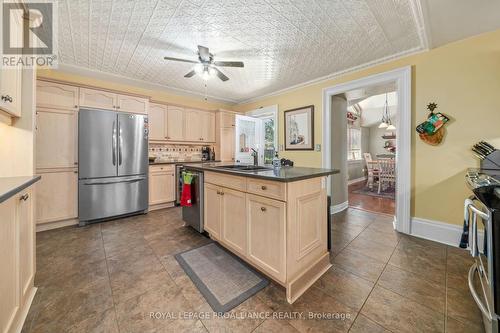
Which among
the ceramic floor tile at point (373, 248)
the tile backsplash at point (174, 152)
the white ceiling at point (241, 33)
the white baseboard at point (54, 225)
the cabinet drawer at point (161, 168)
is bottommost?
the ceramic floor tile at point (373, 248)

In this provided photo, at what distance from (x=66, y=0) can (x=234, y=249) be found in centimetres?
279

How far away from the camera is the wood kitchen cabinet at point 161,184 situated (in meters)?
3.75

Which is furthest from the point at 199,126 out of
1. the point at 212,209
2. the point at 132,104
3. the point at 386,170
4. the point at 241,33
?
the point at 386,170

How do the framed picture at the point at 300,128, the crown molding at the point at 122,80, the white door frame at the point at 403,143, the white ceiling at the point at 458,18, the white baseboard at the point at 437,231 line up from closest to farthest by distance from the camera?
the white ceiling at the point at 458,18
the white baseboard at the point at 437,231
the white door frame at the point at 403,143
the crown molding at the point at 122,80
the framed picture at the point at 300,128

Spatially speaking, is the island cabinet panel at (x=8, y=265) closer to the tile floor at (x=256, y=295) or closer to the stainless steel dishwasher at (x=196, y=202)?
the tile floor at (x=256, y=295)

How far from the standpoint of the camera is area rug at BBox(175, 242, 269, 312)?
4.90ft

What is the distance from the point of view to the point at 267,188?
156 centimetres

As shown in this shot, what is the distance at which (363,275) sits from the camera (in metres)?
1.76

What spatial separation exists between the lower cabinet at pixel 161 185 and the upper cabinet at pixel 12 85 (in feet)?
7.73

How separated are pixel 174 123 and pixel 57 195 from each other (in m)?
2.31

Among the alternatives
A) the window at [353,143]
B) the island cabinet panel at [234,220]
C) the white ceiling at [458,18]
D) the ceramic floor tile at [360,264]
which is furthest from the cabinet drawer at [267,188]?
the window at [353,143]

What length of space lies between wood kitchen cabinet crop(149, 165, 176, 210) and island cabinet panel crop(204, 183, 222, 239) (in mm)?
1871

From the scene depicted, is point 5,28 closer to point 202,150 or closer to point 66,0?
point 66,0

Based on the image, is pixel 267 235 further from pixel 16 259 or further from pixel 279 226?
pixel 16 259
